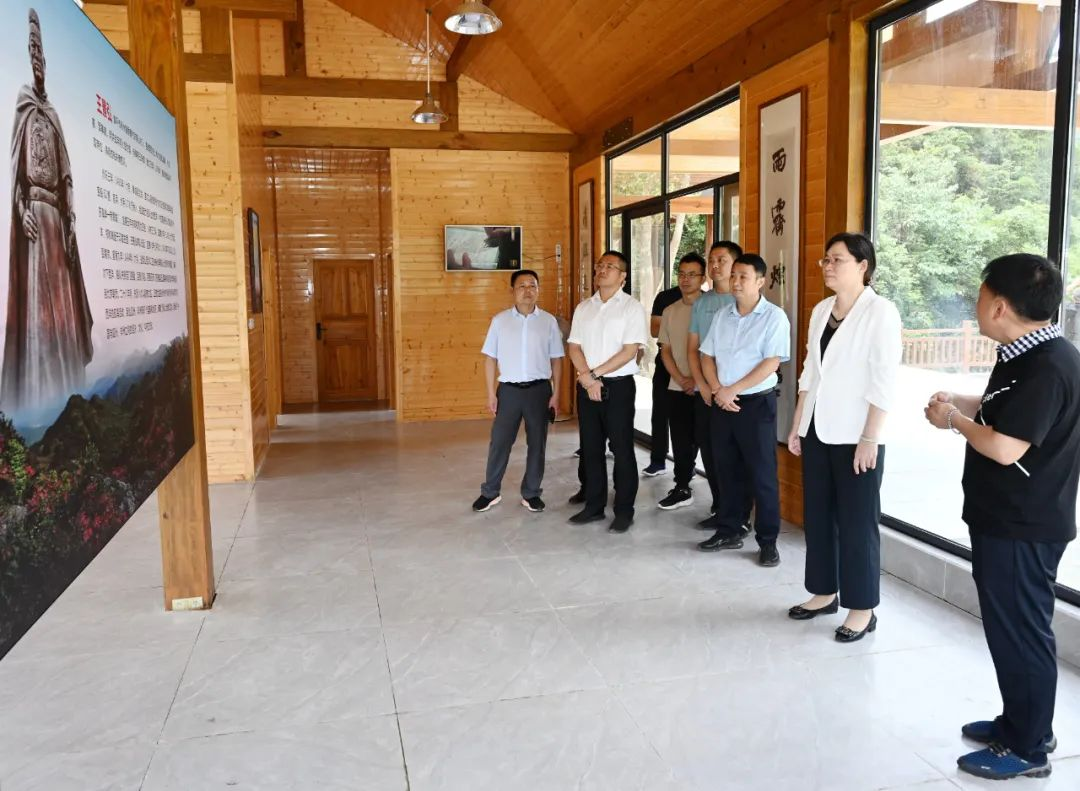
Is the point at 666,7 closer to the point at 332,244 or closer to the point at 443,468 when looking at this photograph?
the point at 443,468

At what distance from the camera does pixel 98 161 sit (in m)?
2.23

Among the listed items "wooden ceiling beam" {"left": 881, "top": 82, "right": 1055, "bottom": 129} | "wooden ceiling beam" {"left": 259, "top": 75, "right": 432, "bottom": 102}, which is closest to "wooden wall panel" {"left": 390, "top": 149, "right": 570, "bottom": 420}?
"wooden ceiling beam" {"left": 259, "top": 75, "right": 432, "bottom": 102}

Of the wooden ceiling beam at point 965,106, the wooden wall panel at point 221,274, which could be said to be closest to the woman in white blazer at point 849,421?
the wooden ceiling beam at point 965,106

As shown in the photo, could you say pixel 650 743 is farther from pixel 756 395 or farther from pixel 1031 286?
pixel 756 395

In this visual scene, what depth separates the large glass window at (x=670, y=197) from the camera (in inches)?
229

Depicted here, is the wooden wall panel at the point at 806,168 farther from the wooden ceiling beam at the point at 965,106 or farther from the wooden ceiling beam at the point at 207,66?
the wooden ceiling beam at the point at 207,66

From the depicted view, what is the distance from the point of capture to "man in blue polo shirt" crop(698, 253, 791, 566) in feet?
13.5

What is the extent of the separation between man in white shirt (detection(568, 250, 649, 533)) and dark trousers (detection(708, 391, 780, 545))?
0.58 metres

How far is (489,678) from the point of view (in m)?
2.99

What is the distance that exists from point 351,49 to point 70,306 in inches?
295

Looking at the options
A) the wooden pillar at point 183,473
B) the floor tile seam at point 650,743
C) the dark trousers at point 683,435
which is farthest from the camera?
the dark trousers at point 683,435

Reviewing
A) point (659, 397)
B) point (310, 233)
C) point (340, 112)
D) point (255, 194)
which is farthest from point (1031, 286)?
point (310, 233)

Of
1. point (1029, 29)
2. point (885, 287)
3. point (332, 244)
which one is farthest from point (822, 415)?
point (332, 244)

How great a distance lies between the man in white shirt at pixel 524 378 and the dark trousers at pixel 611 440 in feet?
1.20
